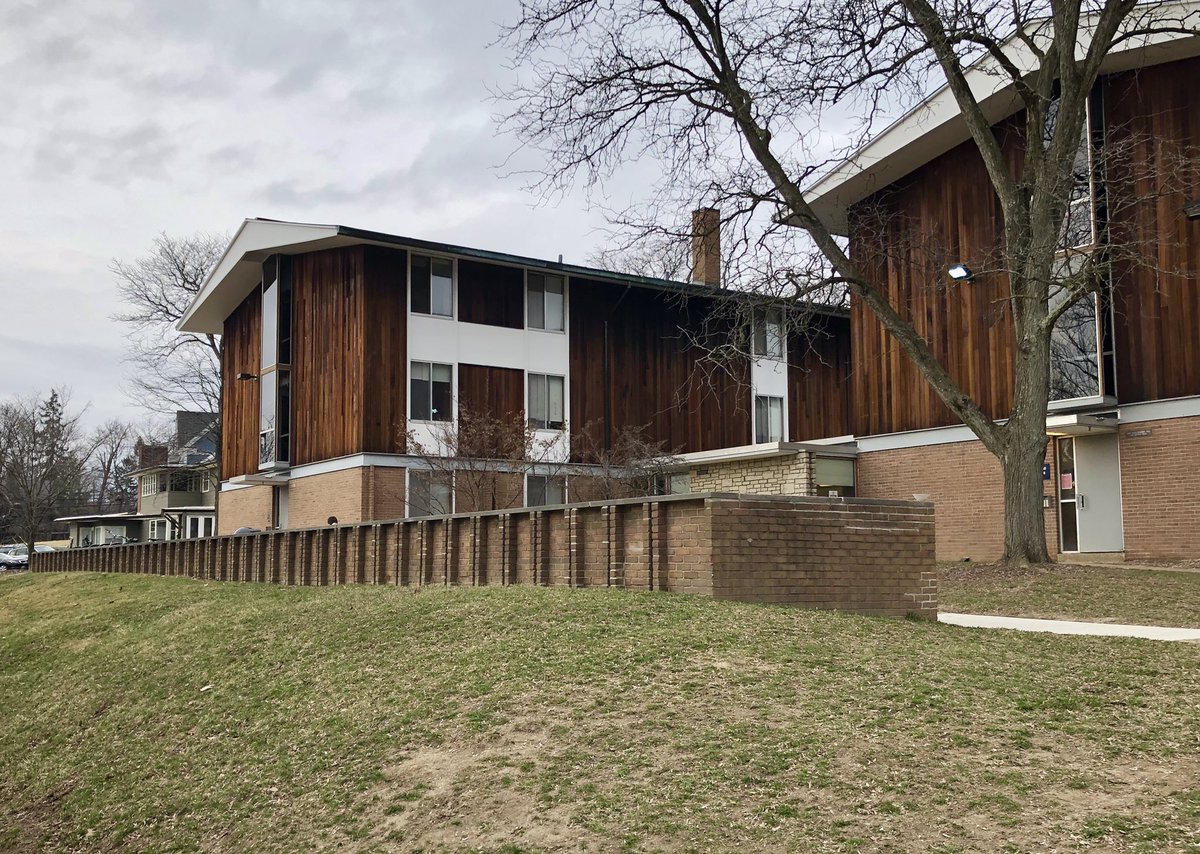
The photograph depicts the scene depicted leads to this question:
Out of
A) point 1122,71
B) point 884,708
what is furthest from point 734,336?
point 884,708

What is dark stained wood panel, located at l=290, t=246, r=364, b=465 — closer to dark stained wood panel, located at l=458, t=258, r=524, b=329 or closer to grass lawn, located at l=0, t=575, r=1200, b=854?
dark stained wood panel, located at l=458, t=258, r=524, b=329

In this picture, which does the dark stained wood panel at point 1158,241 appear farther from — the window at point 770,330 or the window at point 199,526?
the window at point 199,526

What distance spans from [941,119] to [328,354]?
55.4 feet

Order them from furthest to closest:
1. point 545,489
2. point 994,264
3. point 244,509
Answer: point 244,509 < point 545,489 < point 994,264

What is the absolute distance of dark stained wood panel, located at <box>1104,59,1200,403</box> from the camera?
21.6m

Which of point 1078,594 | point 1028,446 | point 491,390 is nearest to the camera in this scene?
point 1078,594

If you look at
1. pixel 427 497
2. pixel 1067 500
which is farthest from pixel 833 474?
pixel 427 497

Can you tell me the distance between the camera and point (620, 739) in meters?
7.20

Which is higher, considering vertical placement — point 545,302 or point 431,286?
point 431,286

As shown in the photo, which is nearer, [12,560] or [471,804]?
[471,804]

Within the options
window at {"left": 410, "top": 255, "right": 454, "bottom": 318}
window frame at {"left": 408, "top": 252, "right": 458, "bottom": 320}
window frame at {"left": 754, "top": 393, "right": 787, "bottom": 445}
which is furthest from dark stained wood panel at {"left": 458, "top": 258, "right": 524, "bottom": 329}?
window frame at {"left": 754, "top": 393, "right": 787, "bottom": 445}

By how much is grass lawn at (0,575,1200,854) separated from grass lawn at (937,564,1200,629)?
4769 mm

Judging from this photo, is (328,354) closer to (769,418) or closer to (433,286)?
(433,286)

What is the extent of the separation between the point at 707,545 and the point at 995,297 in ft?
53.5
